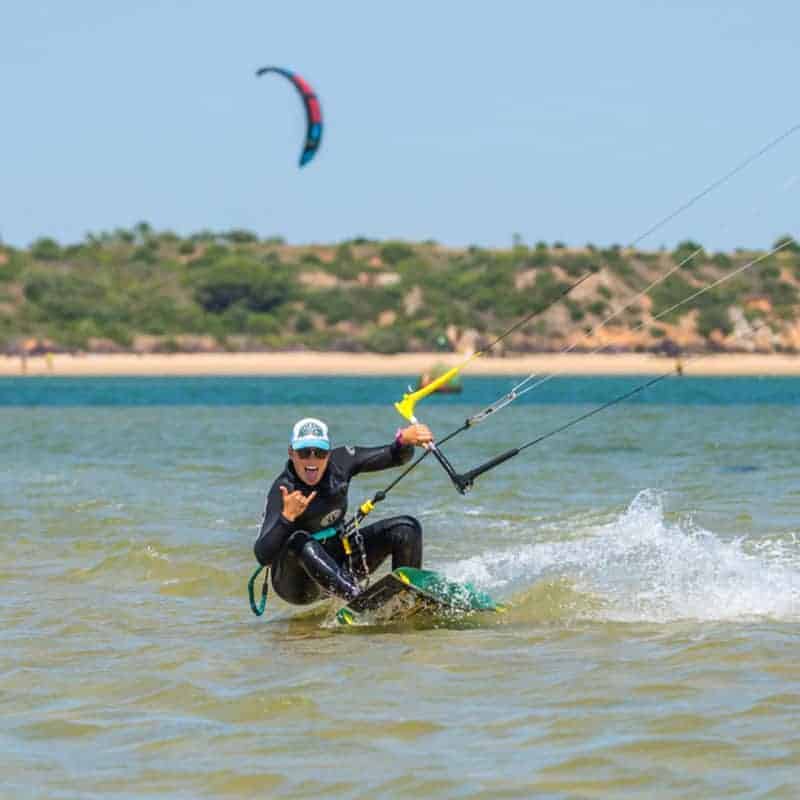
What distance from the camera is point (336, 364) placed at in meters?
88.1

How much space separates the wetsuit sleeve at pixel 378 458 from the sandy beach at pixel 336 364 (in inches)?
2936

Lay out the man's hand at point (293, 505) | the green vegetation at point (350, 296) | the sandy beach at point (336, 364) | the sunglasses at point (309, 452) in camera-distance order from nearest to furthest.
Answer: the man's hand at point (293, 505) < the sunglasses at point (309, 452) < the sandy beach at point (336, 364) < the green vegetation at point (350, 296)

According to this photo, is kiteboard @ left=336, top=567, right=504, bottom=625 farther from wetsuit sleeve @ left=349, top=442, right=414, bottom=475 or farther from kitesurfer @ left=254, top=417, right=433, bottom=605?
wetsuit sleeve @ left=349, top=442, right=414, bottom=475

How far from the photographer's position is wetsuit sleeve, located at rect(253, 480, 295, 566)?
9352mm

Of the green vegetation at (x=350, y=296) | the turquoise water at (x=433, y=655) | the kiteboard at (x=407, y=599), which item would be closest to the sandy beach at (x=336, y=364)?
the green vegetation at (x=350, y=296)

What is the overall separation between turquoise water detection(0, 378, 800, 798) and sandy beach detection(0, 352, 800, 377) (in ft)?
218

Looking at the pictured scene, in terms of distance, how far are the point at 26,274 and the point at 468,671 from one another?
97.5 metres

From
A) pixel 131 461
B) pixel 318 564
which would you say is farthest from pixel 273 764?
pixel 131 461

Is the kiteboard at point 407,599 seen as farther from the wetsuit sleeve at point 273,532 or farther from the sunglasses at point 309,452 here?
the sunglasses at point 309,452

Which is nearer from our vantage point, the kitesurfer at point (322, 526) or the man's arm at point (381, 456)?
the kitesurfer at point (322, 526)

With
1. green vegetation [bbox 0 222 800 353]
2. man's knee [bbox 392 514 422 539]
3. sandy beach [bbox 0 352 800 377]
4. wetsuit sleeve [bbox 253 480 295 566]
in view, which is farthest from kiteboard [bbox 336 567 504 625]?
green vegetation [bbox 0 222 800 353]

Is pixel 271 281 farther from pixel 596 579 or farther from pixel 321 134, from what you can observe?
pixel 596 579

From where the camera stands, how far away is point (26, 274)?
103125mm

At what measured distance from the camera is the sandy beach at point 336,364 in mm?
85125
